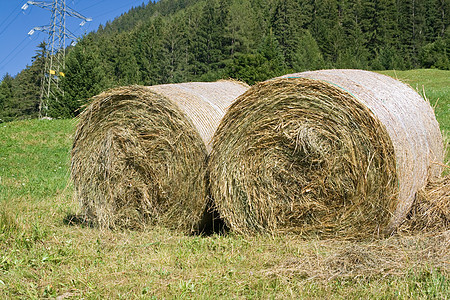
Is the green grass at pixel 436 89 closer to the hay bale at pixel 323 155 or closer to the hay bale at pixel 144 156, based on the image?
the hay bale at pixel 323 155

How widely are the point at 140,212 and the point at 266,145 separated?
1.94 metres

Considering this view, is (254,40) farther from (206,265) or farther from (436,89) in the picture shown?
(206,265)

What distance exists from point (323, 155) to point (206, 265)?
1720 mm

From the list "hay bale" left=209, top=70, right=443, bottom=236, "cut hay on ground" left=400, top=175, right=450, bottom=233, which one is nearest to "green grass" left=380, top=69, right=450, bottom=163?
"hay bale" left=209, top=70, right=443, bottom=236

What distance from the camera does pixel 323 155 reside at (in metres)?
4.91

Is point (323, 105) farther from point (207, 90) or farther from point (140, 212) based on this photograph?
point (140, 212)

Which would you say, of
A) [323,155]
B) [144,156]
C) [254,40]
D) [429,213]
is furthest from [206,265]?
[254,40]

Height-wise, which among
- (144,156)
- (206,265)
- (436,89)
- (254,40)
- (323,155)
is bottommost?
(206,265)

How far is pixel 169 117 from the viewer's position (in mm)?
5562

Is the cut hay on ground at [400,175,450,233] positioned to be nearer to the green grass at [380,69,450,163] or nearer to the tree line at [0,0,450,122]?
the green grass at [380,69,450,163]

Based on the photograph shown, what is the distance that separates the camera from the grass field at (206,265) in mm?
3641

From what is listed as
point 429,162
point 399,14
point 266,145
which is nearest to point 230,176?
point 266,145

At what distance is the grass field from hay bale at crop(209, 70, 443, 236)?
0.90 feet

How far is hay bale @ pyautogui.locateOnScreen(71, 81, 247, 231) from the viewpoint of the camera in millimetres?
5582
